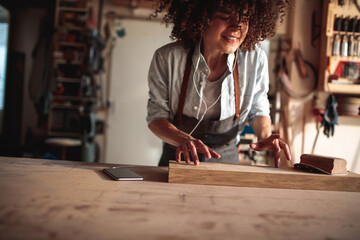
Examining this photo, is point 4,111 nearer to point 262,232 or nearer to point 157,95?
point 157,95

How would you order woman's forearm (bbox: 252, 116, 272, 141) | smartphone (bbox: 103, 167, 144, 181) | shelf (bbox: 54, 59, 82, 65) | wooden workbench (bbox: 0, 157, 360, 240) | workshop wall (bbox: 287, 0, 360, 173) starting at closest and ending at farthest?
wooden workbench (bbox: 0, 157, 360, 240)
smartphone (bbox: 103, 167, 144, 181)
woman's forearm (bbox: 252, 116, 272, 141)
workshop wall (bbox: 287, 0, 360, 173)
shelf (bbox: 54, 59, 82, 65)

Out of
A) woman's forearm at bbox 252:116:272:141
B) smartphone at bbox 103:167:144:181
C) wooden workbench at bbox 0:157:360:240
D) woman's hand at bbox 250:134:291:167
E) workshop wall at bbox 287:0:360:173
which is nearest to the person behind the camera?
Result: wooden workbench at bbox 0:157:360:240

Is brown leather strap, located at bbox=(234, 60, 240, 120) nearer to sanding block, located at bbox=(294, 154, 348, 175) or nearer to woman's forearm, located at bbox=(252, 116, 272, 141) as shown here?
woman's forearm, located at bbox=(252, 116, 272, 141)

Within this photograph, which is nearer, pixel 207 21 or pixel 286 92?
pixel 207 21

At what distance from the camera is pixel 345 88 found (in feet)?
11.0

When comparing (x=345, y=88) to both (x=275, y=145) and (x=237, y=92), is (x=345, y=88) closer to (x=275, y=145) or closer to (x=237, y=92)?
(x=237, y=92)

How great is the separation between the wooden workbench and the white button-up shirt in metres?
0.59

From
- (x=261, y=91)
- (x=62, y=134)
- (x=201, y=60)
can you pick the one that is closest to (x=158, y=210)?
(x=201, y=60)

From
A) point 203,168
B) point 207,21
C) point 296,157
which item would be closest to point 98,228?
point 203,168

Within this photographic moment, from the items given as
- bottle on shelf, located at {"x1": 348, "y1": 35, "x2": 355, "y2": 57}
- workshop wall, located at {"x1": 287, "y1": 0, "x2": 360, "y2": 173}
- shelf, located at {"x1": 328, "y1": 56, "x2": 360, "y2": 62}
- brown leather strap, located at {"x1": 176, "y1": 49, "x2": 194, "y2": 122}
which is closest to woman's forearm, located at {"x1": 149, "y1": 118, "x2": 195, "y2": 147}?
brown leather strap, located at {"x1": 176, "y1": 49, "x2": 194, "y2": 122}

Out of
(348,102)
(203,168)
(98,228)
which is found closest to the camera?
(98,228)

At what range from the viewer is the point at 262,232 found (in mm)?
593

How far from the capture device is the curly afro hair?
127 cm

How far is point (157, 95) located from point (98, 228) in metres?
0.96
